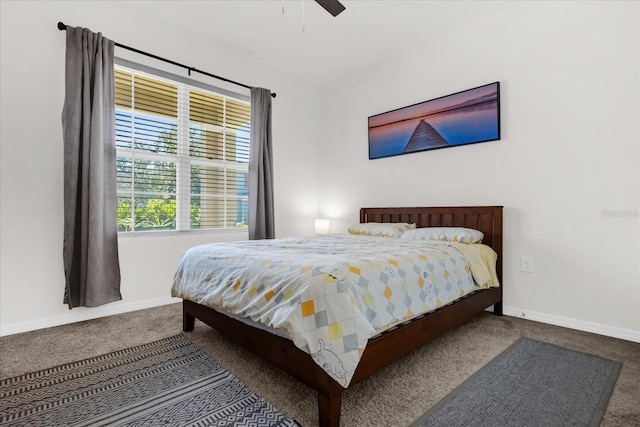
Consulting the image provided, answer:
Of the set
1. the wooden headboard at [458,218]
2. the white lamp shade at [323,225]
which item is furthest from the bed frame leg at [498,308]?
the white lamp shade at [323,225]

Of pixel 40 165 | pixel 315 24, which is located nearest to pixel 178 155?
pixel 40 165

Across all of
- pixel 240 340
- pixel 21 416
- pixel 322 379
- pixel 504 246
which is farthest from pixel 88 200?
pixel 504 246

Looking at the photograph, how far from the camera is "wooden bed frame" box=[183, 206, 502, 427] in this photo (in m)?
1.29

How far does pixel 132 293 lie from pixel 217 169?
4.85 feet

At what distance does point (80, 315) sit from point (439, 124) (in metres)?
3.64

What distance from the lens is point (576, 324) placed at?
96.6 inches

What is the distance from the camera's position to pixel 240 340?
1790 millimetres

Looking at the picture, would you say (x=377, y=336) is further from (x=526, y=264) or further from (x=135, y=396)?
(x=526, y=264)

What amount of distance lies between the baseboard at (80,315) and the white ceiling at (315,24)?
104 inches

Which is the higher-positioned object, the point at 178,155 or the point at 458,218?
the point at 178,155

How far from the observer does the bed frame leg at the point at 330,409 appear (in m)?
1.25

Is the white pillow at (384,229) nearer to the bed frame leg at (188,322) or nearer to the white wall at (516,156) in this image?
the white wall at (516,156)

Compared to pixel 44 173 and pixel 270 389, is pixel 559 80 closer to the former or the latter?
pixel 270 389

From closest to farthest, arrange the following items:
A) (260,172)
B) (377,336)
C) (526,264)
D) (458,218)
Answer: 1. (377,336)
2. (526,264)
3. (458,218)
4. (260,172)
